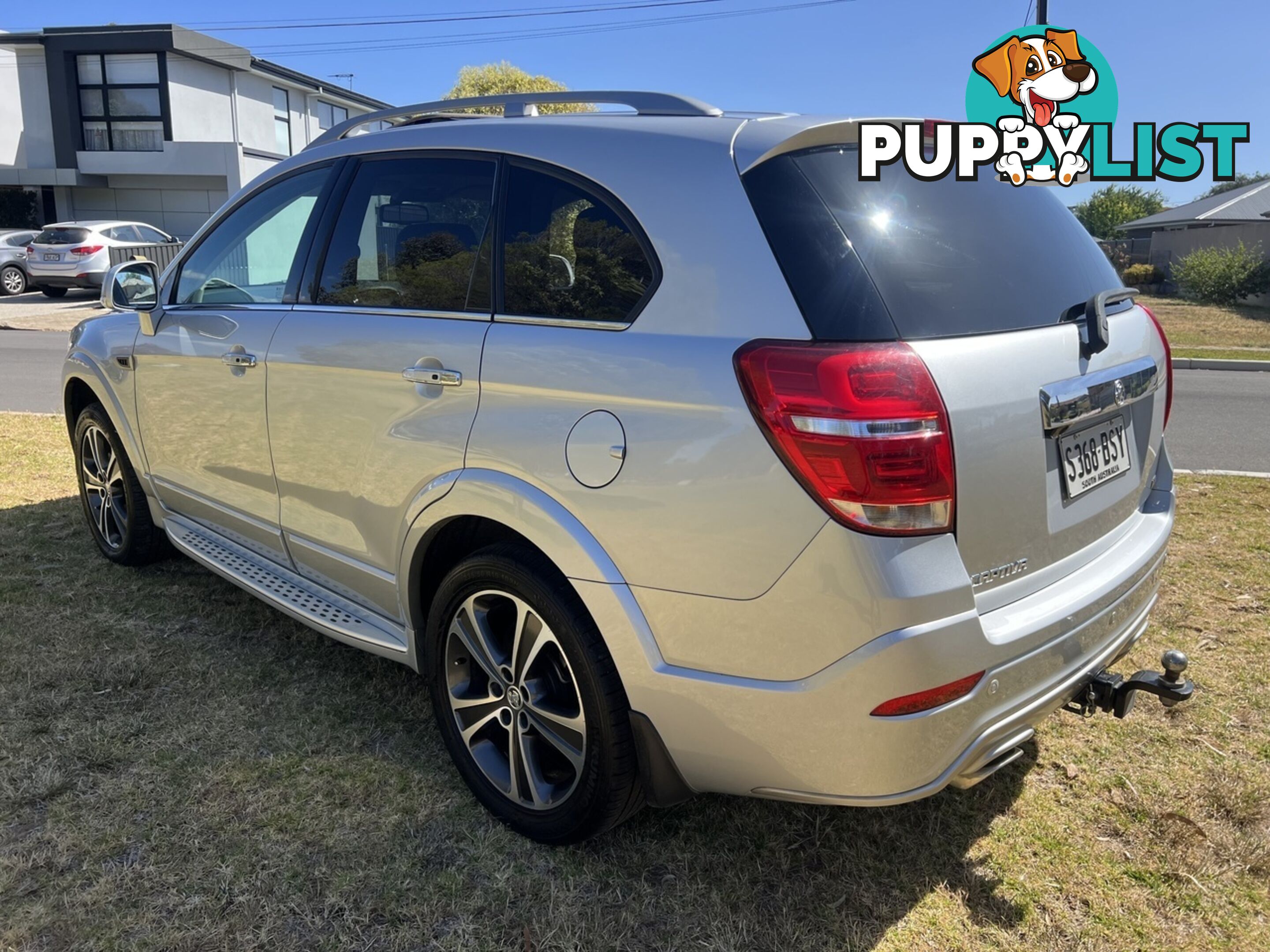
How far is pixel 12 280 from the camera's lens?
22938 mm

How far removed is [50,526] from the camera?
536 cm

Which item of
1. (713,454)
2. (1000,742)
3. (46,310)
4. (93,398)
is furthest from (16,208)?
(1000,742)

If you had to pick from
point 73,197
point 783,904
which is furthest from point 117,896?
point 73,197

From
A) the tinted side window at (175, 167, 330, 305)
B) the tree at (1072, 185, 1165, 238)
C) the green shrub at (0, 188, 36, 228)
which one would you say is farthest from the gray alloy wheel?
the tree at (1072, 185, 1165, 238)

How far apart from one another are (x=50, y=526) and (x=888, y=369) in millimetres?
5076

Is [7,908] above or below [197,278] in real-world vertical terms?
below

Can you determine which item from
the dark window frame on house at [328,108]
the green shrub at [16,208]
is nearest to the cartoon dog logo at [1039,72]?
the dark window frame on house at [328,108]

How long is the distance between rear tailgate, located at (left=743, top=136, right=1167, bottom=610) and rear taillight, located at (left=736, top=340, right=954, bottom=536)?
0.04m

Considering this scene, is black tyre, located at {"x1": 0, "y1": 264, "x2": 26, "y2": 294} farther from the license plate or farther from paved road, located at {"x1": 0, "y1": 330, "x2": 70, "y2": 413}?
the license plate

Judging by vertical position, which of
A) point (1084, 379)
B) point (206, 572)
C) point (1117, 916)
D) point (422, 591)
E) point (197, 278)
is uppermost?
point (197, 278)

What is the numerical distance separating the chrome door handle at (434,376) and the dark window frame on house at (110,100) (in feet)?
106

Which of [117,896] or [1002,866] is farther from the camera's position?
[1002,866]

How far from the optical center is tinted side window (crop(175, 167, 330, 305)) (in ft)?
11.3

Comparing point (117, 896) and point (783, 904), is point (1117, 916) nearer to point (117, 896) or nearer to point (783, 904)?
point (783, 904)
